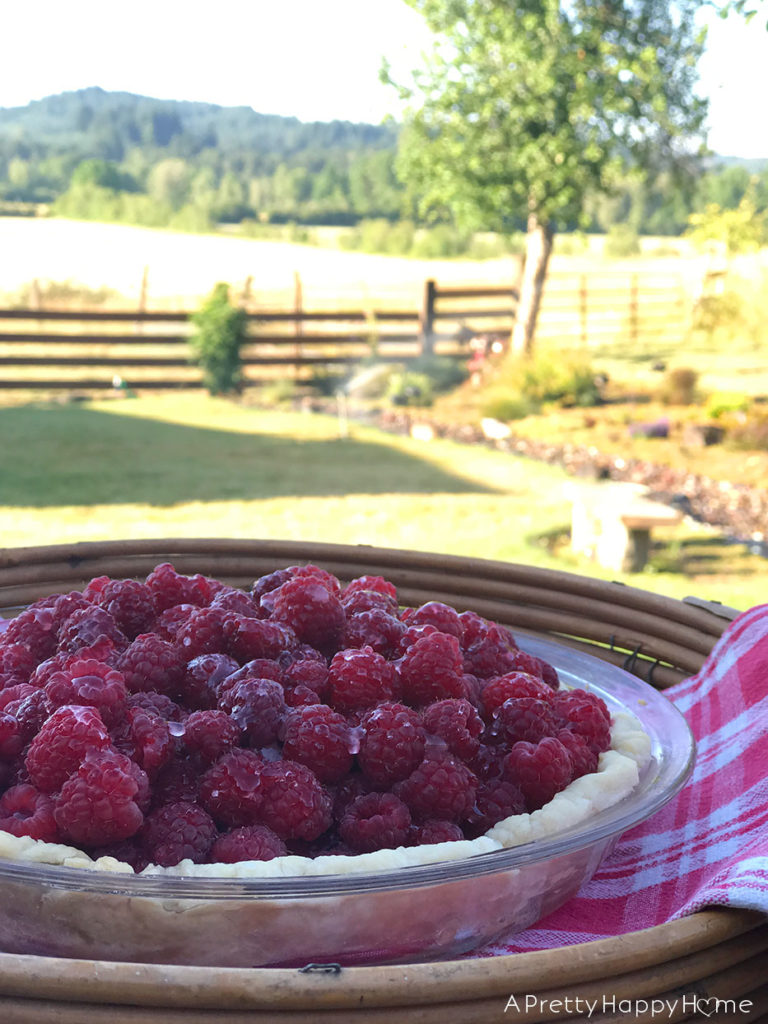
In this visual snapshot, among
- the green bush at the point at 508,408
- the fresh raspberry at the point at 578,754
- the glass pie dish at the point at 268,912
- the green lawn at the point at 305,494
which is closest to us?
the glass pie dish at the point at 268,912

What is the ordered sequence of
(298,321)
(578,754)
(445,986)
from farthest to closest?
(298,321) → (578,754) → (445,986)

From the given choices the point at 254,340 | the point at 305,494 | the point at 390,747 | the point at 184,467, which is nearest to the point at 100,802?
the point at 390,747

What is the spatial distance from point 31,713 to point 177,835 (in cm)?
22

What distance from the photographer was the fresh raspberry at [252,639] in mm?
1171

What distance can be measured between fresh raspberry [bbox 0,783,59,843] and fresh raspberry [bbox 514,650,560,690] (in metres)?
0.59

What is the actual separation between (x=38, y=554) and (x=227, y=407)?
31.8ft

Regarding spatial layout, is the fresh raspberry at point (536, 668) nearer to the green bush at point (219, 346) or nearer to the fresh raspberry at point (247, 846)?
the fresh raspberry at point (247, 846)

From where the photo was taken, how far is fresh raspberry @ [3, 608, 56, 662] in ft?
4.17

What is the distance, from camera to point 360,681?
3.68ft

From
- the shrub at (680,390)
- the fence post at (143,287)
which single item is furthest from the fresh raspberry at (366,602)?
the fence post at (143,287)

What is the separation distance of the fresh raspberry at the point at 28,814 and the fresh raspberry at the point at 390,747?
11.9 inches

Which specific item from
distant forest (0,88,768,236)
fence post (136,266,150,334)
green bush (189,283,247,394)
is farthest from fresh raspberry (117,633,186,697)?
distant forest (0,88,768,236)

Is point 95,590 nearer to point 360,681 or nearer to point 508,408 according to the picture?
point 360,681

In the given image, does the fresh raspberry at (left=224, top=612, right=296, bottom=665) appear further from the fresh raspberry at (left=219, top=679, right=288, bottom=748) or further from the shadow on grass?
the shadow on grass
